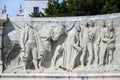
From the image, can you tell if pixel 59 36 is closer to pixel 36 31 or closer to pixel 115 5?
pixel 36 31

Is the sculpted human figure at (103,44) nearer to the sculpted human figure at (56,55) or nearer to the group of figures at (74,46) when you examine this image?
the group of figures at (74,46)

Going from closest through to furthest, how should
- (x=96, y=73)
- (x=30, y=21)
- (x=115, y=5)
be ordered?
(x=96, y=73), (x=30, y=21), (x=115, y=5)

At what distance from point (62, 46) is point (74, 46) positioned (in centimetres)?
48

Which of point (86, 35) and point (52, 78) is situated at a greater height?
point (86, 35)

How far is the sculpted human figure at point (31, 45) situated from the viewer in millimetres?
13970

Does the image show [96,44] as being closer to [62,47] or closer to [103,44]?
[103,44]

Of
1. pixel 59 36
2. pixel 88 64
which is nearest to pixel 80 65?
pixel 88 64

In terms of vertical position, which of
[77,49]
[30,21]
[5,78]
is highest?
[30,21]

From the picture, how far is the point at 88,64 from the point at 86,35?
3.44ft

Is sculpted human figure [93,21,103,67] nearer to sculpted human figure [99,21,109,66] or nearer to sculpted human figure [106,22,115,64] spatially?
sculpted human figure [99,21,109,66]

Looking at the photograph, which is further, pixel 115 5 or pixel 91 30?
pixel 115 5

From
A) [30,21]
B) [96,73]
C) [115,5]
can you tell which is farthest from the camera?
[115,5]

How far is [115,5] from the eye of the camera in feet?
71.9

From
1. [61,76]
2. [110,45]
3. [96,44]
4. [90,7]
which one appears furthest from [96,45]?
[90,7]
